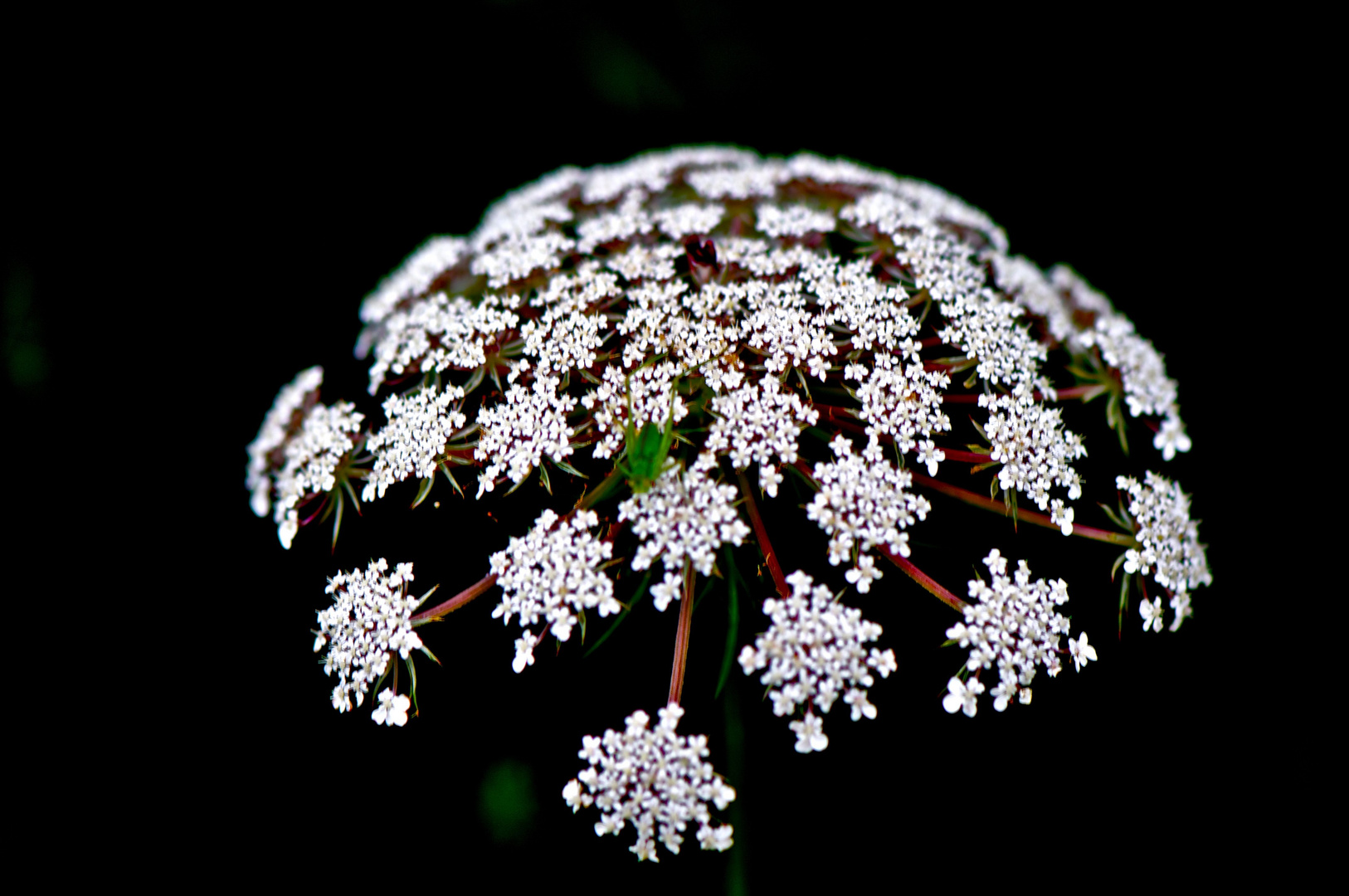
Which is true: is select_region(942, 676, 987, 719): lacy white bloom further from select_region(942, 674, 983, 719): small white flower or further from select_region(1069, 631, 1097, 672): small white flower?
select_region(1069, 631, 1097, 672): small white flower

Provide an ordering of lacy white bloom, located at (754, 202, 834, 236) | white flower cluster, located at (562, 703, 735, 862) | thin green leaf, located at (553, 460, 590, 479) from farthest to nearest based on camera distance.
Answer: lacy white bloom, located at (754, 202, 834, 236), thin green leaf, located at (553, 460, 590, 479), white flower cluster, located at (562, 703, 735, 862)

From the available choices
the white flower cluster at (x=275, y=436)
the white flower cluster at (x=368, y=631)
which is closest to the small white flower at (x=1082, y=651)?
the white flower cluster at (x=368, y=631)

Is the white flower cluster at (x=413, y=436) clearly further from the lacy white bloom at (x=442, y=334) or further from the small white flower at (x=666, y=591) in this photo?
the small white flower at (x=666, y=591)

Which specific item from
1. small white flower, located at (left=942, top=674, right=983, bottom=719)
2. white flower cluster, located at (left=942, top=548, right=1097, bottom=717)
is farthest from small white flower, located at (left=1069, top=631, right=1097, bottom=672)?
small white flower, located at (left=942, top=674, right=983, bottom=719)

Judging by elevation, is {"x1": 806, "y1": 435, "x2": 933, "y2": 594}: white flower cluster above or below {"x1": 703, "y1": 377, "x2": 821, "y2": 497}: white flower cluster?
below

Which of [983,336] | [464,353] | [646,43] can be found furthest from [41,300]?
[983,336]

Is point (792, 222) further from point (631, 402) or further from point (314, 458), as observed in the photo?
point (314, 458)

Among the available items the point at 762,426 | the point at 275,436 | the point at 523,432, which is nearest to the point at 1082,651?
the point at 762,426
